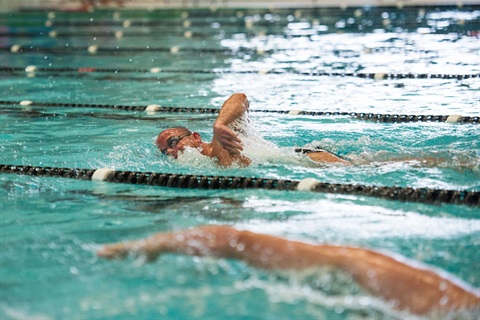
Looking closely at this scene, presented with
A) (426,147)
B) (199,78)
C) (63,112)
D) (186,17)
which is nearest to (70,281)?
(426,147)

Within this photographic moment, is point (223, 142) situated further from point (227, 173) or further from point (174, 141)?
point (174, 141)

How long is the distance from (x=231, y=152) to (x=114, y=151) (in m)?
0.99

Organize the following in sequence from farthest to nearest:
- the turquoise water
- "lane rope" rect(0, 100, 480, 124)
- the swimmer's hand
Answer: "lane rope" rect(0, 100, 480, 124)
the swimmer's hand
the turquoise water

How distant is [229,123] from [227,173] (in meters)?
0.29

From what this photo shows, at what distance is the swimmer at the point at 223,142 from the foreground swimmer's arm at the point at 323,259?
1225 millimetres

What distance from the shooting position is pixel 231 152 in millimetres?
4203

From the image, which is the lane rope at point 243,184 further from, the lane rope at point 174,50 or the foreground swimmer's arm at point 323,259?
the lane rope at point 174,50

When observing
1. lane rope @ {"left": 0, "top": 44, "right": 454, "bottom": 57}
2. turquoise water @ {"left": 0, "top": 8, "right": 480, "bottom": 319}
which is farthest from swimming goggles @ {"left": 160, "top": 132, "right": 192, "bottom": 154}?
lane rope @ {"left": 0, "top": 44, "right": 454, "bottom": 57}

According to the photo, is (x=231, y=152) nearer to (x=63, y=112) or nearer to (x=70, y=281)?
(x=70, y=281)

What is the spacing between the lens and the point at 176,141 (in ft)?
14.0

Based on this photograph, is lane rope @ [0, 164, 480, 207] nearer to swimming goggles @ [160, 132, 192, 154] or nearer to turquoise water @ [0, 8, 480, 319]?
turquoise water @ [0, 8, 480, 319]

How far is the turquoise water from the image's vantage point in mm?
2637

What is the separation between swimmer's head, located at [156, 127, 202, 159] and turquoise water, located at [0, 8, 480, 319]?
0.07 m

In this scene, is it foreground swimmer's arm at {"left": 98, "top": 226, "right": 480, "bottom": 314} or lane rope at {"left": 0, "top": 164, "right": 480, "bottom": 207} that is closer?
foreground swimmer's arm at {"left": 98, "top": 226, "right": 480, "bottom": 314}
